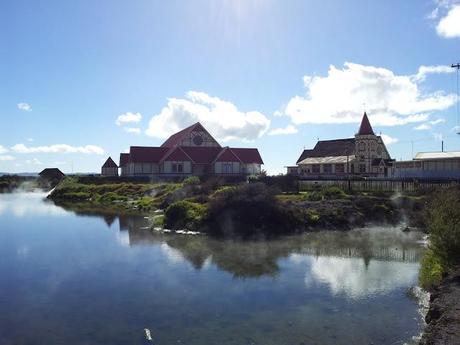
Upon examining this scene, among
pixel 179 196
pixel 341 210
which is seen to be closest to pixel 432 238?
pixel 341 210

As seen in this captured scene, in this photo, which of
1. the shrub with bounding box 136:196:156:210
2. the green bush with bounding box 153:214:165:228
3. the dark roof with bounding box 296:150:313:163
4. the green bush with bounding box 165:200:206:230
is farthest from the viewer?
the dark roof with bounding box 296:150:313:163

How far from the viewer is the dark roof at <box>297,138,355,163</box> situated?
7475cm

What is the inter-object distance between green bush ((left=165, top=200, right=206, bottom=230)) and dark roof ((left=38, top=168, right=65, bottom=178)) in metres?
86.9

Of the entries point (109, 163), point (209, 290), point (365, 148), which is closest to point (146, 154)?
point (109, 163)

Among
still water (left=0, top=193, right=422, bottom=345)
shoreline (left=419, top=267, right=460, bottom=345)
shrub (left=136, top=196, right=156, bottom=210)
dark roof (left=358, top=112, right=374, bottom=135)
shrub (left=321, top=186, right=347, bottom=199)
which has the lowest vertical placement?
still water (left=0, top=193, right=422, bottom=345)

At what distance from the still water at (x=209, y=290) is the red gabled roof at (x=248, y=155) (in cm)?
5135

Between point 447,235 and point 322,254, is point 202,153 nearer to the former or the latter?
point 322,254

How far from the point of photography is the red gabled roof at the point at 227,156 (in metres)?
77.4

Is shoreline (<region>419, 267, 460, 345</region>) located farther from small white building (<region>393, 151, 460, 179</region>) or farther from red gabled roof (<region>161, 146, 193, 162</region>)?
red gabled roof (<region>161, 146, 193, 162</region>)

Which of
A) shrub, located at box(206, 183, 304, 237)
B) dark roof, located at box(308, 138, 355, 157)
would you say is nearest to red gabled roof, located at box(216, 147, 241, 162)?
dark roof, located at box(308, 138, 355, 157)

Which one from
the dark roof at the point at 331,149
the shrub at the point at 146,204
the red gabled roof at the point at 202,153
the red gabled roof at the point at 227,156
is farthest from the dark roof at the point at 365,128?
the shrub at the point at 146,204

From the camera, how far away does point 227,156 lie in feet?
256

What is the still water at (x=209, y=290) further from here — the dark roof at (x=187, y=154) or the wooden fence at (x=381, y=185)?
the dark roof at (x=187, y=154)

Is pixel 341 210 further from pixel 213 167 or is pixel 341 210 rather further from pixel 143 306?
pixel 213 167
